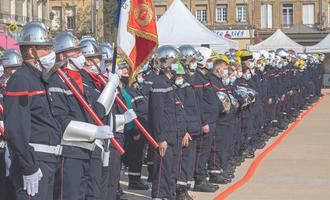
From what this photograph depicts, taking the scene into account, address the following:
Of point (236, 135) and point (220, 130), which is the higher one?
point (220, 130)

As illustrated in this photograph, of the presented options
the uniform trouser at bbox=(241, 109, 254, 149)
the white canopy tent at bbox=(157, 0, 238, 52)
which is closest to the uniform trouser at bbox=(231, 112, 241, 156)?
the uniform trouser at bbox=(241, 109, 254, 149)

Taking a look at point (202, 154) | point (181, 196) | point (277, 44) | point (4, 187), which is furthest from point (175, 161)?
point (277, 44)

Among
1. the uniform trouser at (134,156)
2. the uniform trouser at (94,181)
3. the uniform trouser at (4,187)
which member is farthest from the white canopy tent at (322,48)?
the uniform trouser at (94,181)

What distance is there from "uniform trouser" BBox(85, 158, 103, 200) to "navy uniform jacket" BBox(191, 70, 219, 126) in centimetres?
422

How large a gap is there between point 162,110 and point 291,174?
487 centimetres

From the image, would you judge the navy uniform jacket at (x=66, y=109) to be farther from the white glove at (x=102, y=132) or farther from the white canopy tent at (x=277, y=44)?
the white canopy tent at (x=277, y=44)

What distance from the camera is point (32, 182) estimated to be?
20.7 feet

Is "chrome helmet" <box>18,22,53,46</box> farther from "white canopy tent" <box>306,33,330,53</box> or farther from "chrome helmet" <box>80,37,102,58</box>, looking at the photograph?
"white canopy tent" <box>306,33,330,53</box>

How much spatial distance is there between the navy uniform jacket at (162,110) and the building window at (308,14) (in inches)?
2683

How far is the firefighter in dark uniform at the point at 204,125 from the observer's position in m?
12.0

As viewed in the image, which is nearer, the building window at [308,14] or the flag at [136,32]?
the flag at [136,32]

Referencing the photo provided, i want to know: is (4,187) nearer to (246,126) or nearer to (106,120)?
(106,120)

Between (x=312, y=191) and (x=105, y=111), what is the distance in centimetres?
556

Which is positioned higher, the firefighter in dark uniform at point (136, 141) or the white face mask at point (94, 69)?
the white face mask at point (94, 69)
